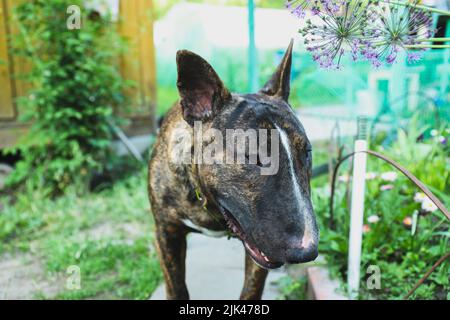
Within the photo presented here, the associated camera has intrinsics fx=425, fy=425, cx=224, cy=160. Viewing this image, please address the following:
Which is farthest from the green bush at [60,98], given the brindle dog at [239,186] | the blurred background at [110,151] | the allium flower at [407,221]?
the allium flower at [407,221]

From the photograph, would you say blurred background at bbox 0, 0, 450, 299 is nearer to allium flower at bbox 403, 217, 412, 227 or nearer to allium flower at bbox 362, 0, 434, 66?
allium flower at bbox 403, 217, 412, 227

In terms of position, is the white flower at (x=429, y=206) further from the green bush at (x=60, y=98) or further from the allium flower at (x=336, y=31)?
the green bush at (x=60, y=98)

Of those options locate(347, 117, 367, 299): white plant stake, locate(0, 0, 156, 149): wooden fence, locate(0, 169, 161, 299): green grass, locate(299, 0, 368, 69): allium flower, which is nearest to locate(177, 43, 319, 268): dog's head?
locate(299, 0, 368, 69): allium flower

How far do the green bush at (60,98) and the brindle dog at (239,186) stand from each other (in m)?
3.09

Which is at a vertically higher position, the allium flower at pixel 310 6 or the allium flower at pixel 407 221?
the allium flower at pixel 310 6

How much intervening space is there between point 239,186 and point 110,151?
4310mm

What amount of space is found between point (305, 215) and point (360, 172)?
110cm

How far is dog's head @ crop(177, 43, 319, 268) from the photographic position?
151 cm

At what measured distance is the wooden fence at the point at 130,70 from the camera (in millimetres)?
5227

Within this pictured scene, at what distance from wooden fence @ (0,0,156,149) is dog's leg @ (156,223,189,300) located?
383cm
